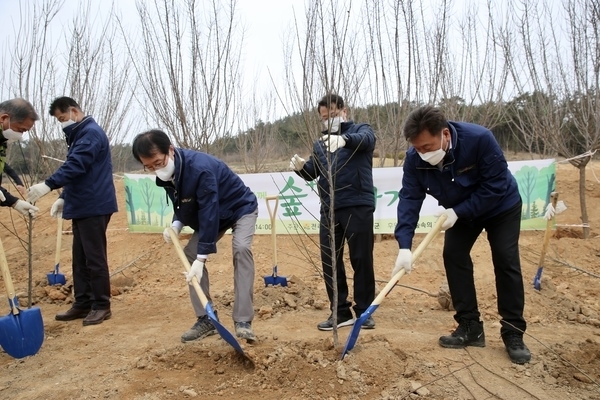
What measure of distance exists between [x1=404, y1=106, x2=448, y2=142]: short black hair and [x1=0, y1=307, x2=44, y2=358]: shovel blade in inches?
109

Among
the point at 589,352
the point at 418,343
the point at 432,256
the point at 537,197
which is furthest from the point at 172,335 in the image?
the point at 537,197

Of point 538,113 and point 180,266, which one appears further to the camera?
point 538,113

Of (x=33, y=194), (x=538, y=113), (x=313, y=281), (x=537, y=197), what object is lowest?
(x=313, y=281)

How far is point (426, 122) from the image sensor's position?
2701mm

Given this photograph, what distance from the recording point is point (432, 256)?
652 centimetres

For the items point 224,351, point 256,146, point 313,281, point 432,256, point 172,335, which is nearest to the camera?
point 224,351

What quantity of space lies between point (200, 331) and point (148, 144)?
1381 mm

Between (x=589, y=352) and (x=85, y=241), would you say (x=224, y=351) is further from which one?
(x=589, y=352)

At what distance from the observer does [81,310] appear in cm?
424

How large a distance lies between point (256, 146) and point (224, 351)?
26.3ft

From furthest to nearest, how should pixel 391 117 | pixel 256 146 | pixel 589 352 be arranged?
pixel 256 146, pixel 391 117, pixel 589 352

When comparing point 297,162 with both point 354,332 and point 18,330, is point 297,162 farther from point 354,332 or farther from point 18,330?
point 18,330

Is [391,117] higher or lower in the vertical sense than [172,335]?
higher

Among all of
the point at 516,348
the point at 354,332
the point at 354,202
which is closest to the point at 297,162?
the point at 354,202
